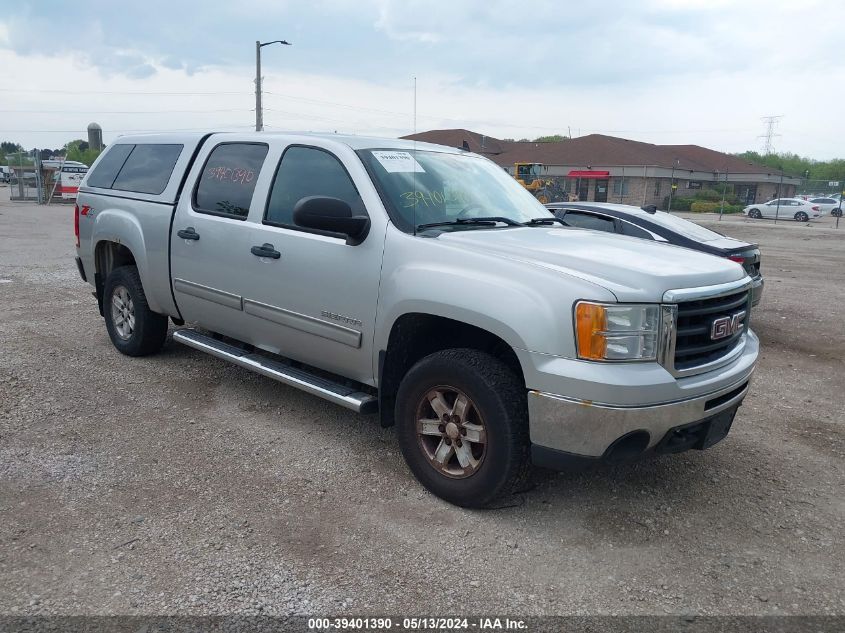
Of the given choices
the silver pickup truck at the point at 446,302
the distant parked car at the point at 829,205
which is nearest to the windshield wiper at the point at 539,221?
the silver pickup truck at the point at 446,302

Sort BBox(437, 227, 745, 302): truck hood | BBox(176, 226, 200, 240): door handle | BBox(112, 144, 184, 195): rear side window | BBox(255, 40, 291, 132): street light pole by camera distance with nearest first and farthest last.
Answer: BBox(437, 227, 745, 302): truck hood < BBox(176, 226, 200, 240): door handle < BBox(112, 144, 184, 195): rear side window < BBox(255, 40, 291, 132): street light pole

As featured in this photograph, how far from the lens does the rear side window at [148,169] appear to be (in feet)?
17.8

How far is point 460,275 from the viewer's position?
342cm

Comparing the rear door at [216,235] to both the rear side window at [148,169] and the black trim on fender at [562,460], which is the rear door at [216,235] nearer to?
the rear side window at [148,169]

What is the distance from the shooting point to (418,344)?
153 inches

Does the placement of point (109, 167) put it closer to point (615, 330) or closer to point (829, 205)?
point (615, 330)

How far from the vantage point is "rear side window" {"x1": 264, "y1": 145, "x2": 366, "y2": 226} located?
4.17 meters

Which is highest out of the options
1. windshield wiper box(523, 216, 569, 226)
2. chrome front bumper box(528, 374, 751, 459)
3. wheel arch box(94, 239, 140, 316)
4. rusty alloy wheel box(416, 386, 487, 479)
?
windshield wiper box(523, 216, 569, 226)

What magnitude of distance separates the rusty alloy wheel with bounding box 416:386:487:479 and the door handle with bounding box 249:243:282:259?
4.61 ft

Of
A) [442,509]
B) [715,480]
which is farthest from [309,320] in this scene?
[715,480]

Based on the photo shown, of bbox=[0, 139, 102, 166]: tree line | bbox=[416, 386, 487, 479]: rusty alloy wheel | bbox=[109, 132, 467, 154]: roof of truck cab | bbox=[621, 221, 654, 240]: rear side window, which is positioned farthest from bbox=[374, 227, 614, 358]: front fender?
bbox=[0, 139, 102, 166]: tree line

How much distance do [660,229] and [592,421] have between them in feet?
17.4

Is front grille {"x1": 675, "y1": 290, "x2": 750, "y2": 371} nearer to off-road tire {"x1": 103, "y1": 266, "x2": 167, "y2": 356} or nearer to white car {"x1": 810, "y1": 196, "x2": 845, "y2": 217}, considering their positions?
off-road tire {"x1": 103, "y1": 266, "x2": 167, "y2": 356}

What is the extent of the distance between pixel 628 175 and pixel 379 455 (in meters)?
48.4
